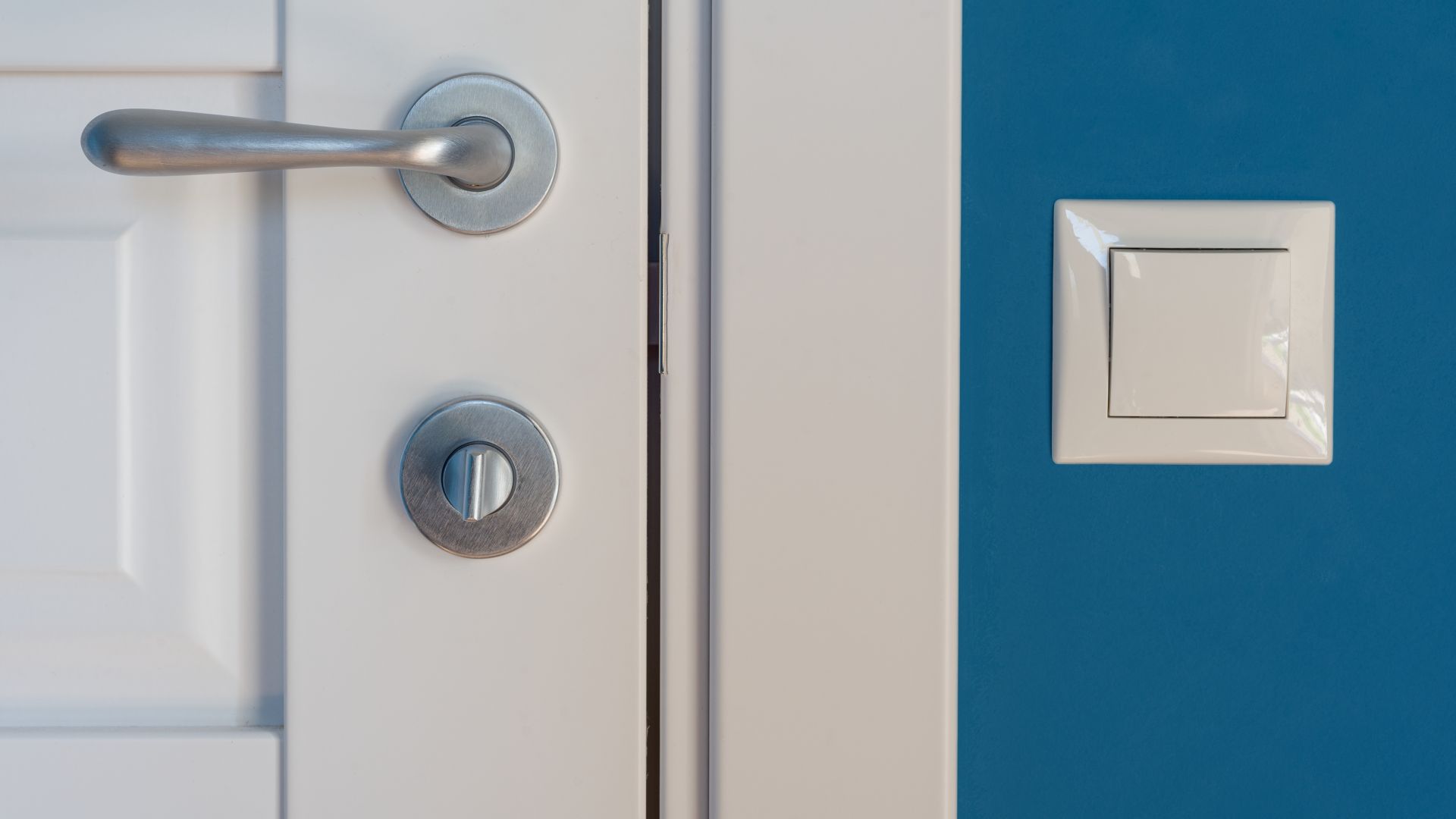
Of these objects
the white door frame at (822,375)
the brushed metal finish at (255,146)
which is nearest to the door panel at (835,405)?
the white door frame at (822,375)

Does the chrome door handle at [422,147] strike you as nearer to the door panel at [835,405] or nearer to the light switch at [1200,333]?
the door panel at [835,405]

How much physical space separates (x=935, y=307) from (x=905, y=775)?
0.20 meters

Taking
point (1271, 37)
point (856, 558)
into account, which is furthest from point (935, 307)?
point (1271, 37)

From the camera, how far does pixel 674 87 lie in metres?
0.38

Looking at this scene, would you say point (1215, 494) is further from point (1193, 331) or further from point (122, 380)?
point (122, 380)

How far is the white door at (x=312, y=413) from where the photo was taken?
366mm

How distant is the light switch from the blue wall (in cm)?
3

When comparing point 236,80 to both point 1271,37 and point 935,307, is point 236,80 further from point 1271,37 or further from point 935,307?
point 1271,37

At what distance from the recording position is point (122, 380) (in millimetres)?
384

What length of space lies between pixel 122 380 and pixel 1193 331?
0.49 metres

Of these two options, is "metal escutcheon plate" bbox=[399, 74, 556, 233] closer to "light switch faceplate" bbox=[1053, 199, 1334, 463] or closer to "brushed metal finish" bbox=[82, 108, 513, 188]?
"brushed metal finish" bbox=[82, 108, 513, 188]

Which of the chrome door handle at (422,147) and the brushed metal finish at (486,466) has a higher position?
the chrome door handle at (422,147)

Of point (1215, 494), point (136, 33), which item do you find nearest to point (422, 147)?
point (136, 33)

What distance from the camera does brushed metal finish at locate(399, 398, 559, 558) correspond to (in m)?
0.36
